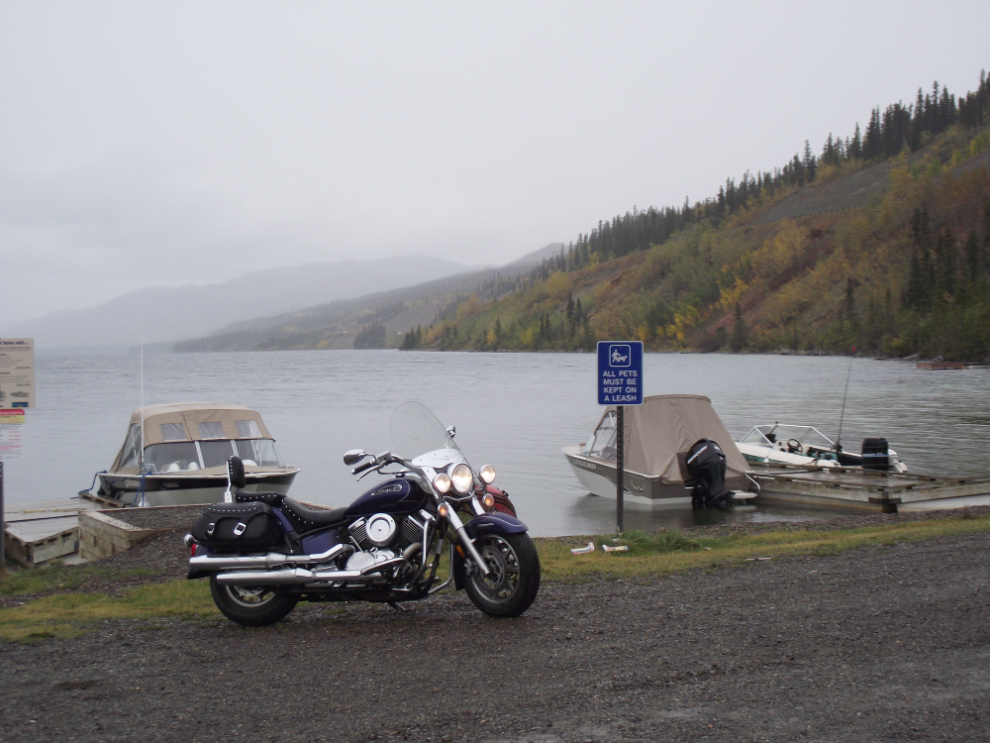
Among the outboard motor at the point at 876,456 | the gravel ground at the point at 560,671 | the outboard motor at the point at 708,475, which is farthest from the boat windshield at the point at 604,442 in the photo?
the gravel ground at the point at 560,671

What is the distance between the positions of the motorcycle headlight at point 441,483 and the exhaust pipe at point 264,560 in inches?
31.7

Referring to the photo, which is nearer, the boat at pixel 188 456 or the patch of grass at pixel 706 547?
the patch of grass at pixel 706 547

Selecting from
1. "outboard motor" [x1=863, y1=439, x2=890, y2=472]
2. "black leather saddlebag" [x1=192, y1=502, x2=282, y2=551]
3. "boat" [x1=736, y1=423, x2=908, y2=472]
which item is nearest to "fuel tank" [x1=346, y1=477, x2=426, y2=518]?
"black leather saddlebag" [x1=192, y1=502, x2=282, y2=551]

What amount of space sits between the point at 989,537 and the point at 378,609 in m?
6.62

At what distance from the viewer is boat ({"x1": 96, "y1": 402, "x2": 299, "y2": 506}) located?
659 inches

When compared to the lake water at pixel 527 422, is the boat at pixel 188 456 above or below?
above

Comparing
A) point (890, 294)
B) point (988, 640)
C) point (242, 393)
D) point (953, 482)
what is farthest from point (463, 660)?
point (890, 294)

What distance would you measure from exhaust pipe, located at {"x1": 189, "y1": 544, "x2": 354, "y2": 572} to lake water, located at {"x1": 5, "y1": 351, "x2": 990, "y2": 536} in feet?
33.4

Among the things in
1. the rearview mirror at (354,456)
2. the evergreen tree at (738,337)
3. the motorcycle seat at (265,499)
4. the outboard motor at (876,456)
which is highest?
the evergreen tree at (738,337)

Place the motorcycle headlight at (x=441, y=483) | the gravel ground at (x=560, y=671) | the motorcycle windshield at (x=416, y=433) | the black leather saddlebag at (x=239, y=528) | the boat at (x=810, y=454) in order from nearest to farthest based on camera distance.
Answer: the gravel ground at (x=560, y=671) → the motorcycle headlight at (x=441, y=483) → the black leather saddlebag at (x=239, y=528) → the motorcycle windshield at (x=416, y=433) → the boat at (x=810, y=454)

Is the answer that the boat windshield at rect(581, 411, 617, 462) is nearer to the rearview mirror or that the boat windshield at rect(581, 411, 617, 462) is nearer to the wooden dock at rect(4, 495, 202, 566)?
the wooden dock at rect(4, 495, 202, 566)

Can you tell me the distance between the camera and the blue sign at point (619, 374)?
1152 centimetres

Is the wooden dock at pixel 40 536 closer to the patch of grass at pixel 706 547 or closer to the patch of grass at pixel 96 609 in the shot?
the patch of grass at pixel 96 609

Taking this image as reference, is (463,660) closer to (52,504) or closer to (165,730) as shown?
(165,730)
